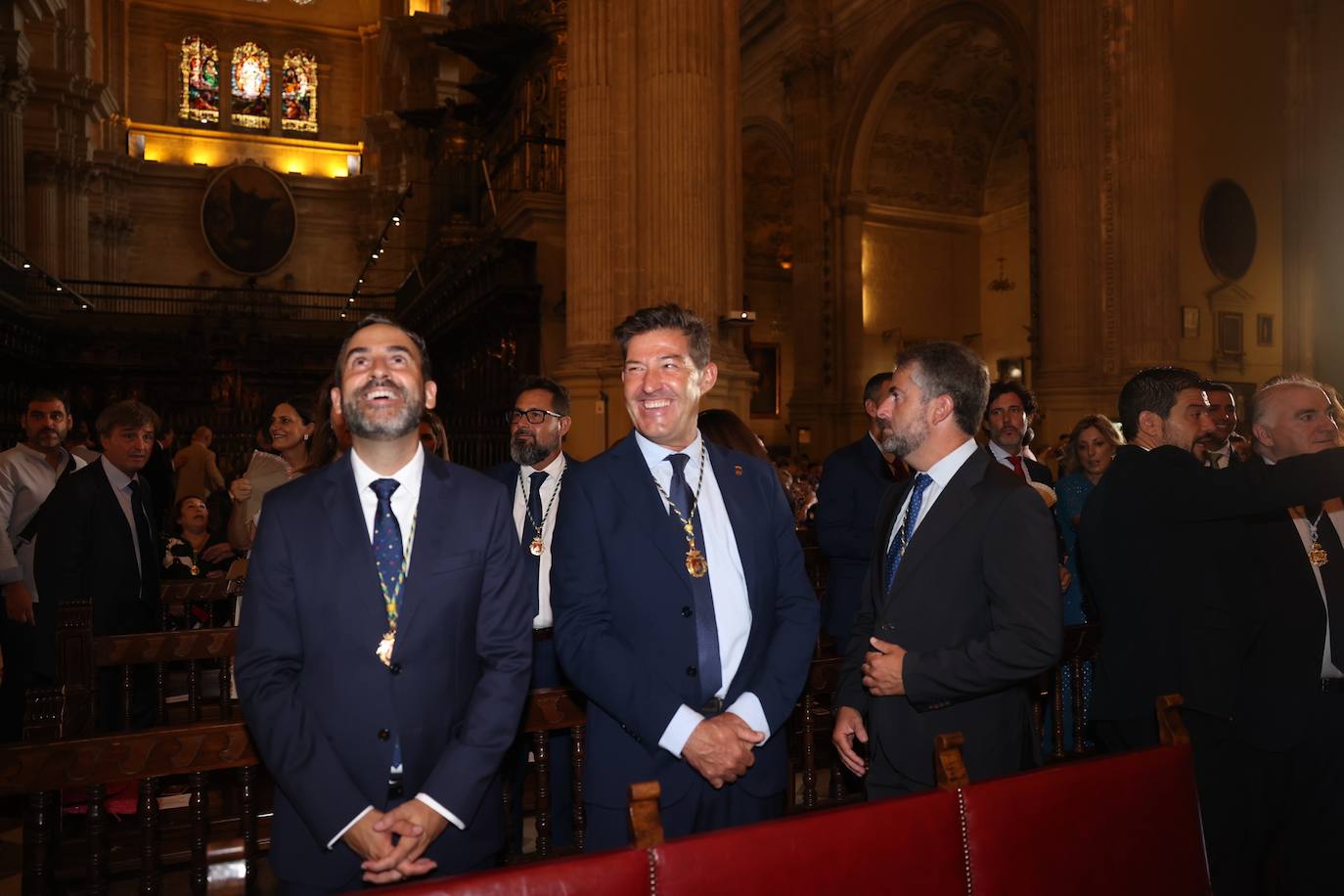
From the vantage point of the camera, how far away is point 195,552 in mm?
6383

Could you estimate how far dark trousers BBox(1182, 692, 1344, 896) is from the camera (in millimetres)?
3211

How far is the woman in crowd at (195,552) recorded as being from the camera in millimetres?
5969

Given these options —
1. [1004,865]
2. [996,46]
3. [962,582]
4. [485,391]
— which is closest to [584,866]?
[1004,865]

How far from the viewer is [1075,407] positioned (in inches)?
508

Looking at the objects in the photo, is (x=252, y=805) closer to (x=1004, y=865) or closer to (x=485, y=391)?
(x=1004, y=865)

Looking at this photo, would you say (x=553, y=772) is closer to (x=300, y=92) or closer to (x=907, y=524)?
(x=907, y=524)

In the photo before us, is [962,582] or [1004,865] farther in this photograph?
[962,582]

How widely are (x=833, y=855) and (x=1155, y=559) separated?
1.93m

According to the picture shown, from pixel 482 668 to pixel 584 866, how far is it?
2.51 ft

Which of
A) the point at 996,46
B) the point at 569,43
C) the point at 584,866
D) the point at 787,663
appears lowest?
the point at 584,866

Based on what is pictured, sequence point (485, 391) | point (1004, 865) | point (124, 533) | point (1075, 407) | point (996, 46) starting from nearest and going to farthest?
1. point (1004, 865)
2. point (124, 533)
3. point (1075, 407)
4. point (485, 391)
5. point (996, 46)

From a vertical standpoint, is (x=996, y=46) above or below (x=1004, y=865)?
above

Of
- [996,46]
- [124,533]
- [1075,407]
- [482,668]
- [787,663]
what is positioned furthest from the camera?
[996,46]

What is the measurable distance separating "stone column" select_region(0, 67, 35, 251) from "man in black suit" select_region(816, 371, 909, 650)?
918 inches
